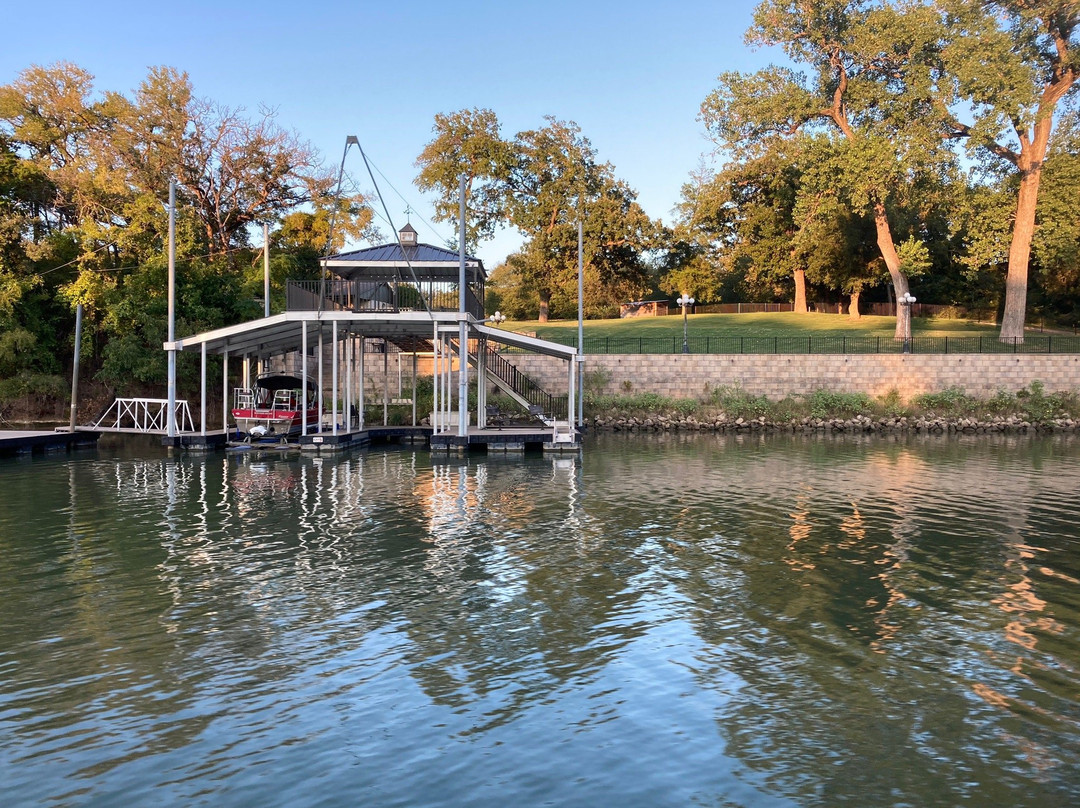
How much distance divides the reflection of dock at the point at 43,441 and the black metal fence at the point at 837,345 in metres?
25.4

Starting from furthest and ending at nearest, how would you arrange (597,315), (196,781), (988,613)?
(597,315) → (988,613) → (196,781)

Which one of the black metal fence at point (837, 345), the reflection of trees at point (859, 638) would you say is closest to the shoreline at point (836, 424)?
the black metal fence at point (837, 345)

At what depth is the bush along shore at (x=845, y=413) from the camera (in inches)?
1702

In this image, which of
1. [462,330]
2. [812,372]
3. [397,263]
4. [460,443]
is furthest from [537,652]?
[812,372]

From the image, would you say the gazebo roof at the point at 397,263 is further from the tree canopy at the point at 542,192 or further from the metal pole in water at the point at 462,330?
the tree canopy at the point at 542,192

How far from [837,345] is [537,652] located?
44.4 m

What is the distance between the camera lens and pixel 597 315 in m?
84.0

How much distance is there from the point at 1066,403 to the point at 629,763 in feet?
147

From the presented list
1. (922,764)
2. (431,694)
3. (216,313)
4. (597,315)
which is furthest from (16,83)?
(597,315)

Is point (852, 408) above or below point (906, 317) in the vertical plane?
below

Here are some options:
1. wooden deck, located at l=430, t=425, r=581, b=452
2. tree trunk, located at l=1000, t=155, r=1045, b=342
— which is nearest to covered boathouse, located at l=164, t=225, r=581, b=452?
wooden deck, located at l=430, t=425, r=581, b=452

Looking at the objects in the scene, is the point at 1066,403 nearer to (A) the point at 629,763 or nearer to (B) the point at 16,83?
(A) the point at 629,763

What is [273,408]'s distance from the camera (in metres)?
32.6

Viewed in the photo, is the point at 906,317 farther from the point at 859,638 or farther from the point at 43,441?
the point at 859,638
